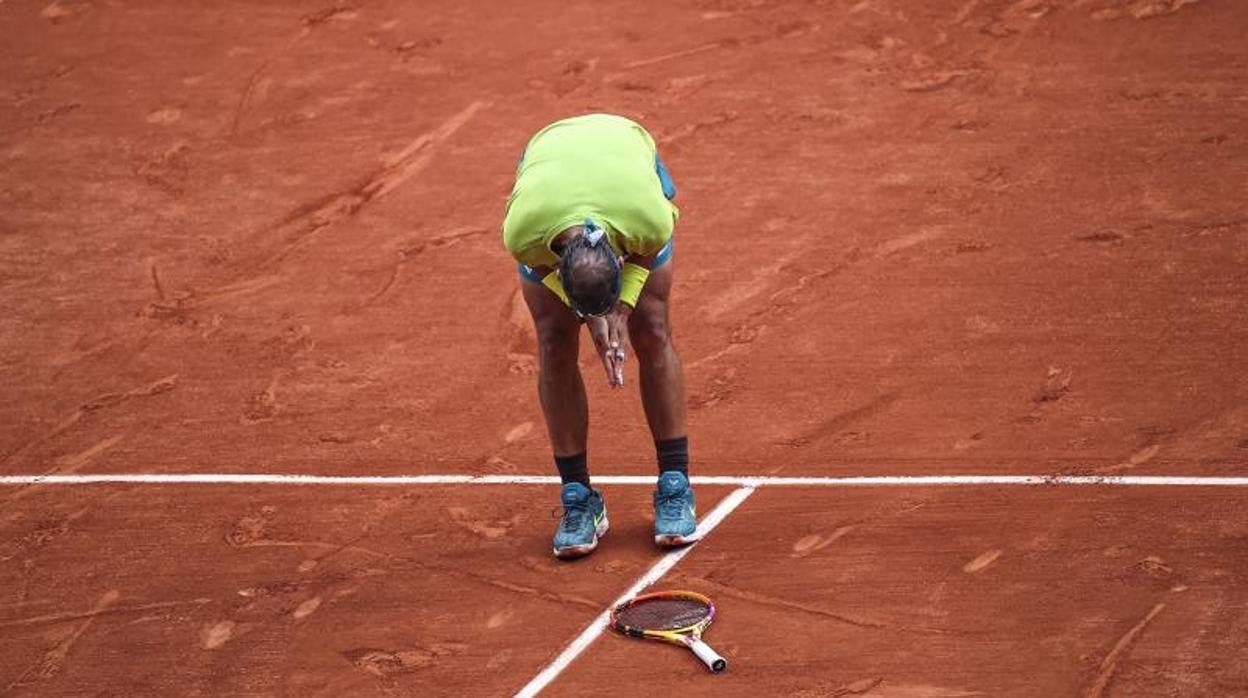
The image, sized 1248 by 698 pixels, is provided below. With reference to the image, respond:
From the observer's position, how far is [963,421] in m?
7.93

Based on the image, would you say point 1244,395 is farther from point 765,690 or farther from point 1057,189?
point 765,690

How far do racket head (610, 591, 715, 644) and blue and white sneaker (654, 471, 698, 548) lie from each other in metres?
0.40

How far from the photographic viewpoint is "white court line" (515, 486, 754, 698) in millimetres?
6426

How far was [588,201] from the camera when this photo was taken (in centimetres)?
659

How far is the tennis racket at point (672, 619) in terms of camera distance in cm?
639

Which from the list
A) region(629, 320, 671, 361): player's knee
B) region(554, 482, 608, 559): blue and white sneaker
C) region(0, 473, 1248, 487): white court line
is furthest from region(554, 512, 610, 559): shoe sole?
region(629, 320, 671, 361): player's knee

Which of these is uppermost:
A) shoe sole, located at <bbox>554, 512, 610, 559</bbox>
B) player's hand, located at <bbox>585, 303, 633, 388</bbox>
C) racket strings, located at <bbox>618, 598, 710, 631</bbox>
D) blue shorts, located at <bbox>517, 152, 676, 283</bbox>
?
blue shorts, located at <bbox>517, 152, 676, 283</bbox>

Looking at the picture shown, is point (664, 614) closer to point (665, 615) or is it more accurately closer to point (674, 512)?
point (665, 615)

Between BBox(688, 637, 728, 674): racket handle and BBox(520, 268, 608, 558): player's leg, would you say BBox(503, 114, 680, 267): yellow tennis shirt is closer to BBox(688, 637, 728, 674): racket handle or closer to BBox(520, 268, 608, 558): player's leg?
BBox(520, 268, 608, 558): player's leg

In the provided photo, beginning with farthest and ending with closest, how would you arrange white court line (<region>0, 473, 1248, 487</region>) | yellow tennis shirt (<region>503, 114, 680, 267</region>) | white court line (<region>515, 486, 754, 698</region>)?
white court line (<region>0, 473, 1248, 487</region>), yellow tennis shirt (<region>503, 114, 680, 267</region>), white court line (<region>515, 486, 754, 698</region>)

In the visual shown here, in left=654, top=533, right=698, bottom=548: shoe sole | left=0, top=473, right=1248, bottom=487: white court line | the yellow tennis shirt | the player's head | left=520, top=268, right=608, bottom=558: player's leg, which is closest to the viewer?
the player's head

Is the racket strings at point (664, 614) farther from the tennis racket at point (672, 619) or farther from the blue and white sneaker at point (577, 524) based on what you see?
the blue and white sneaker at point (577, 524)

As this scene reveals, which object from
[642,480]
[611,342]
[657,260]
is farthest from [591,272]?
[642,480]

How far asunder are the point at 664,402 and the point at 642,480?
0.86 meters
